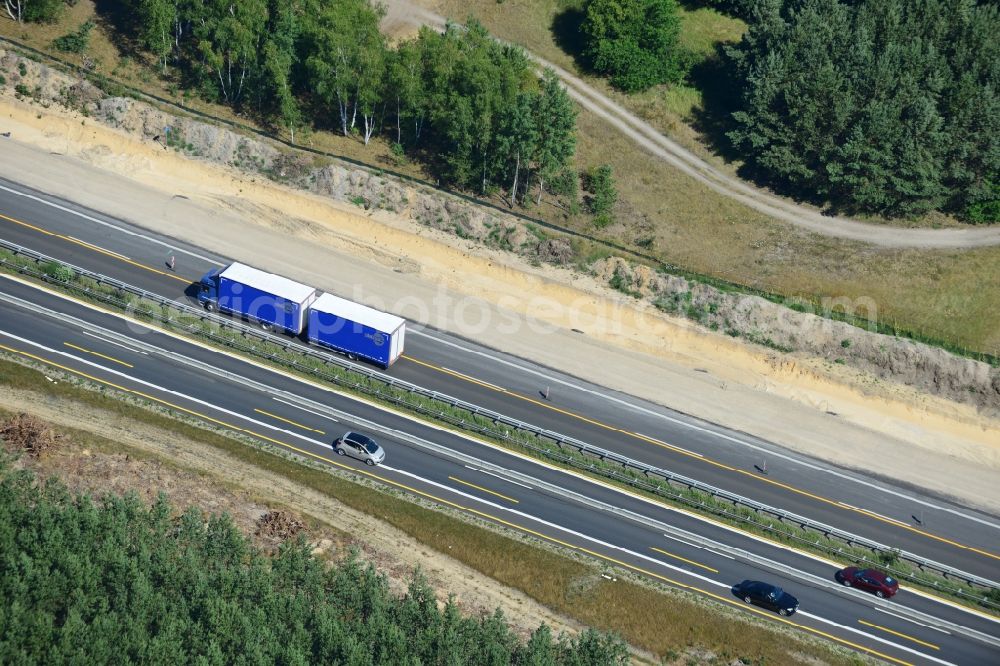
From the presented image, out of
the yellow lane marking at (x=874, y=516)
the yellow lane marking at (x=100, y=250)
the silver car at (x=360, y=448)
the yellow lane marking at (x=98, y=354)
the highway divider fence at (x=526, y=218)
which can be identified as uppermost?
the highway divider fence at (x=526, y=218)

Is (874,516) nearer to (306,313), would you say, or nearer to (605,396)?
(605,396)

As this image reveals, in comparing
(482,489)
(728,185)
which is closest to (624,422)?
(482,489)

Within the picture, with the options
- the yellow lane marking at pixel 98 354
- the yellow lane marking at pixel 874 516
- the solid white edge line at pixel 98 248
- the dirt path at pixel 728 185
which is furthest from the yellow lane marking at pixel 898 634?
the solid white edge line at pixel 98 248

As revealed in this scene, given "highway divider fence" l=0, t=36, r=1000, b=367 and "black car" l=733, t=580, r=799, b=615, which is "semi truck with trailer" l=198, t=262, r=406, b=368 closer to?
"highway divider fence" l=0, t=36, r=1000, b=367

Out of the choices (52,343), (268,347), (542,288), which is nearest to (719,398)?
(542,288)

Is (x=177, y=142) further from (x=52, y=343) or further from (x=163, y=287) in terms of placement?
(x=52, y=343)

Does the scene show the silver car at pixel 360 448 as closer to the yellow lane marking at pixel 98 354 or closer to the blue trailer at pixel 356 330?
the blue trailer at pixel 356 330

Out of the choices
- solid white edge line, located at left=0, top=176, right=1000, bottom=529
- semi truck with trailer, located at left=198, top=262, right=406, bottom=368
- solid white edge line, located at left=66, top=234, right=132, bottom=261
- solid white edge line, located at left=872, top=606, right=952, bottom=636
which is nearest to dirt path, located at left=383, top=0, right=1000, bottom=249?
solid white edge line, located at left=0, top=176, right=1000, bottom=529
